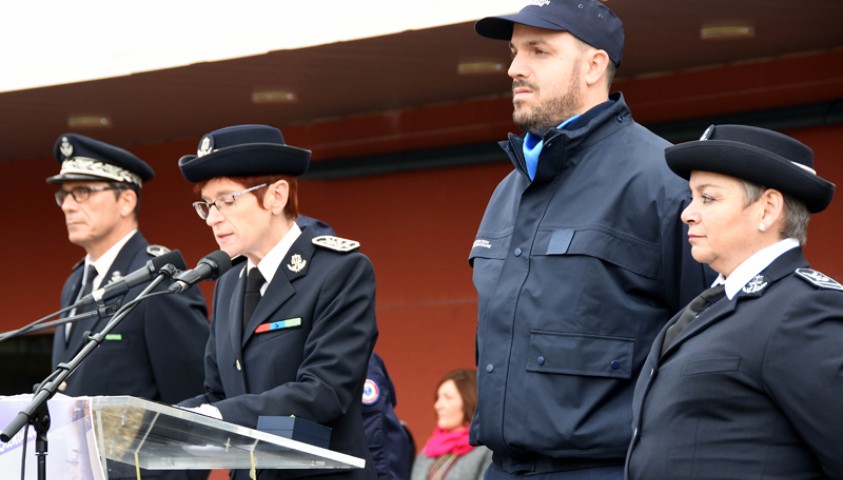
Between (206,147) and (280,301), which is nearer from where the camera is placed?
(280,301)

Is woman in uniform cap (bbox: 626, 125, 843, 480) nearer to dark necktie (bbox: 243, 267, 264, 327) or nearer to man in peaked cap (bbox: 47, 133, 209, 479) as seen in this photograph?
dark necktie (bbox: 243, 267, 264, 327)

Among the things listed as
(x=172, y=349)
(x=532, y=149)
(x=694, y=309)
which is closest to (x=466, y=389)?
(x=172, y=349)

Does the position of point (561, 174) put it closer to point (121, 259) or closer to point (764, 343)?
point (764, 343)

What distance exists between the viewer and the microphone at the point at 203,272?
3436 millimetres

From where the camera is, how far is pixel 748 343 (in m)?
2.80

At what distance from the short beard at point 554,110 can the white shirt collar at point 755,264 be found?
77cm

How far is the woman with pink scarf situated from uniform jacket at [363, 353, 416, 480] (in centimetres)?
126

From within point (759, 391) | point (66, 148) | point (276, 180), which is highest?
point (66, 148)

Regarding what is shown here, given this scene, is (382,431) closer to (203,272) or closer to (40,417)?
(203,272)

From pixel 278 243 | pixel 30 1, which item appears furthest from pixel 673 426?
pixel 30 1

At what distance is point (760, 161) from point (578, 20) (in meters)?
0.82

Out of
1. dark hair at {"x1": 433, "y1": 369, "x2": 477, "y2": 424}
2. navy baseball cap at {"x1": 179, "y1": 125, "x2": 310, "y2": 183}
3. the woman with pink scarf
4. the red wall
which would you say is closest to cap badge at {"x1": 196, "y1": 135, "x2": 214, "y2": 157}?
navy baseball cap at {"x1": 179, "y1": 125, "x2": 310, "y2": 183}

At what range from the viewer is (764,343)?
9.11ft

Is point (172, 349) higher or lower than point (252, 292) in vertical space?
lower
